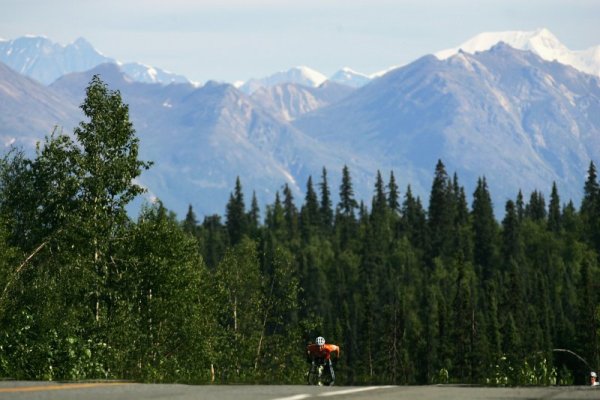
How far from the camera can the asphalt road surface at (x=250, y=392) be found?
21531mm

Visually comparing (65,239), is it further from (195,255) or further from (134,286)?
(195,255)

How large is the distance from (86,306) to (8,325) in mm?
3110

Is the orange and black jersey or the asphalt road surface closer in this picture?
the asphalt road surface

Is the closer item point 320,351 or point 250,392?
point 250,392

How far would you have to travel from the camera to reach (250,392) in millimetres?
23281

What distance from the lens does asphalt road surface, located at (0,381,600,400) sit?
21.5 m

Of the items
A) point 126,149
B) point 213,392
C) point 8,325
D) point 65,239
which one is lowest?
point 213,392

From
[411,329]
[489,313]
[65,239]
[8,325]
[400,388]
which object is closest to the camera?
[400,388]

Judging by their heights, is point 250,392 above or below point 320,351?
below

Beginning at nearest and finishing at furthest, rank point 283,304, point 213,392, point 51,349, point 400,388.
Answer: point 213,392, point 400,388, point 51,349, point 283,304

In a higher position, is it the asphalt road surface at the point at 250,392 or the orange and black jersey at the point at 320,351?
the orange and black jersey at the point at 320,351

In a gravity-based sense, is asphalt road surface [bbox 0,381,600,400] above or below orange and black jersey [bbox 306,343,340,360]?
below

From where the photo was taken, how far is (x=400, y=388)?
84.2ft

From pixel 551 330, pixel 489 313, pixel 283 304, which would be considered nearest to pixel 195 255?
pixel 283 304
